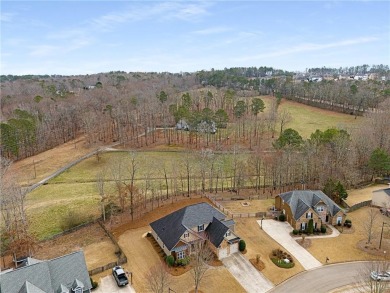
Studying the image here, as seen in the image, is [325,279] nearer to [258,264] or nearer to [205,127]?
[258,264]

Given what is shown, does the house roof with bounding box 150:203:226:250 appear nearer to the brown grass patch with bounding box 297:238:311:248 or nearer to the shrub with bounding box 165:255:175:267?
the shrub with bounding box 165:255:175:267

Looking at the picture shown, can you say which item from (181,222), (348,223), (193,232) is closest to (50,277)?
(181,222)

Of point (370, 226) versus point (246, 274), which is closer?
point (246, 274)

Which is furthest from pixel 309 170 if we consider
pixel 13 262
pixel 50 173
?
pixel 50 173

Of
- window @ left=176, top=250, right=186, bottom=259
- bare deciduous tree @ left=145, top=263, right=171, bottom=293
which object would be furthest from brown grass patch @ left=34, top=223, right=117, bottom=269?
window @ left=176, top=250, right=186, bottom=259

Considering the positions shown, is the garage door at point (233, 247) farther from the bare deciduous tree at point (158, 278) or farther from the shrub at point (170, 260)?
the bare deciduous tree at point (158, 278)

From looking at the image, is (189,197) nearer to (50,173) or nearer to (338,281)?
(338,281)

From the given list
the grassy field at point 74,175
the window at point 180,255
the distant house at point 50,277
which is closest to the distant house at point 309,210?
the window at point 180,255
